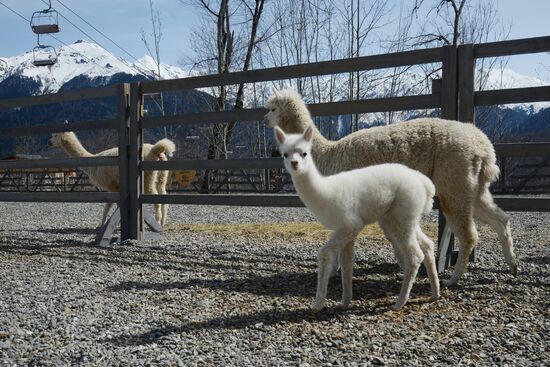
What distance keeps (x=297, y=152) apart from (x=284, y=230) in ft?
17.7

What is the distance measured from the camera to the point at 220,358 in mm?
3057

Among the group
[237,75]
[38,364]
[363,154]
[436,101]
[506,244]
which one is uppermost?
[237,75]

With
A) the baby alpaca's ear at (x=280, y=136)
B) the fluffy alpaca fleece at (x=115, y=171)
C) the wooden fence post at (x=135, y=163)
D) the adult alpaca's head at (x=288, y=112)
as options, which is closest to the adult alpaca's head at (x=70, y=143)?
the fluffy alpaca fleece at (x=115, y=171)

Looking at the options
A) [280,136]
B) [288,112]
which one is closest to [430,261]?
[280,136]

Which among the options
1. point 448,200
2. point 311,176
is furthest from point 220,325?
point 448,200

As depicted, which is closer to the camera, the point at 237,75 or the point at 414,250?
the point at 414,250

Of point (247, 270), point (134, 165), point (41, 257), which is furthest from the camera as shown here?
point (134, 165)

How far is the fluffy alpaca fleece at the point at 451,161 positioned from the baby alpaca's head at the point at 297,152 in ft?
4.20

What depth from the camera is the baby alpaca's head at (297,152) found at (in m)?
3.70

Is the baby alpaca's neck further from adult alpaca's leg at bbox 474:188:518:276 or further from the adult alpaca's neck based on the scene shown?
the adult alpaca's neck

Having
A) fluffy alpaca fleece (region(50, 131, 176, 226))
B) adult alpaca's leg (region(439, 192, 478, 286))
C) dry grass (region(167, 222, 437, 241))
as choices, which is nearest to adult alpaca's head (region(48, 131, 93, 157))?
fluffy alpaca fleece (region(50, 131, 176, 226))

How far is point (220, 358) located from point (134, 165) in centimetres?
505

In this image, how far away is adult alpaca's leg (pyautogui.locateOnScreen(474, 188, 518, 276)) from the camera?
479cm

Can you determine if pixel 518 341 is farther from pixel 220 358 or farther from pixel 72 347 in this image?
pixel 72 347
